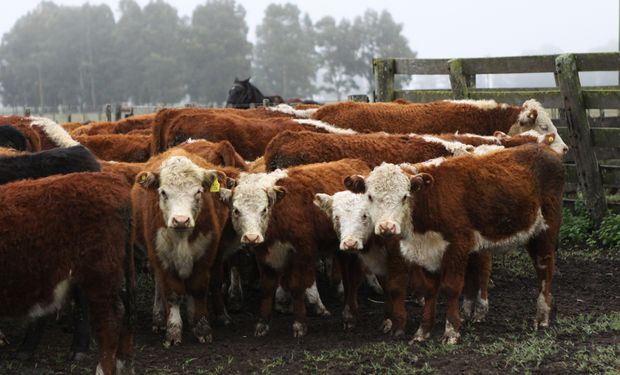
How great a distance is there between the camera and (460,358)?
6.46 m

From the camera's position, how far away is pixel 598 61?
11289 mm

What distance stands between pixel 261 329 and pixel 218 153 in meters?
2.53

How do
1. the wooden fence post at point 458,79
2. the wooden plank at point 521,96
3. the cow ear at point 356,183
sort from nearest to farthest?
the cow ear at point 356,183
the wooden plank at point 521,96
the wooden fence post at point 458,79

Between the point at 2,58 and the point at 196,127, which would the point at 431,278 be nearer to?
the point at 196,127

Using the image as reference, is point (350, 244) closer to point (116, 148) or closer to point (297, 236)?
point (297, 236)

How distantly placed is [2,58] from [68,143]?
342 feet

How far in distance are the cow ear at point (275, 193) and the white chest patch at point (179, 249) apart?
65 centimetres

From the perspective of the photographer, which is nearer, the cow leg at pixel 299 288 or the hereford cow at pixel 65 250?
the hereford cow at pixel 65 250

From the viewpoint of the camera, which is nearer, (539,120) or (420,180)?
(420,180)

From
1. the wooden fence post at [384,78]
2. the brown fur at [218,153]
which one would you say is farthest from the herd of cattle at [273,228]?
the wooden fence post at [384,78]

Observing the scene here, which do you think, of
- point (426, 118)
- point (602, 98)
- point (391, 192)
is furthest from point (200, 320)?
point (602, 98)

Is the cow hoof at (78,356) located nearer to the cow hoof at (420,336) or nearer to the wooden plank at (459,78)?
the cow hoof at (420,336)

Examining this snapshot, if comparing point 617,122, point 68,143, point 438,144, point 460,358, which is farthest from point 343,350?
point 617,122

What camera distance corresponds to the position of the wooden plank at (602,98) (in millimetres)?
11086
